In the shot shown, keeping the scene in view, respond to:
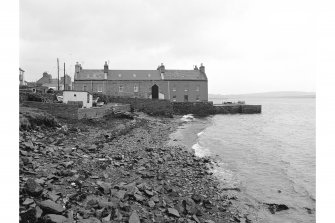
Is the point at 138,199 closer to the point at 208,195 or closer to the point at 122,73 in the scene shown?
the point at 208,195

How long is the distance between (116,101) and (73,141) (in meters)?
34.4

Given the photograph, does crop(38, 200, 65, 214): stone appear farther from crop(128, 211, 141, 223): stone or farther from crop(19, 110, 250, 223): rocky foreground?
crop(128, 211, 141, 223): stone

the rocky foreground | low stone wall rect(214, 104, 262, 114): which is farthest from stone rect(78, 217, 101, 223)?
low stone wall rect(214, 104, 262, 114)

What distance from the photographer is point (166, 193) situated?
11102 millimetres

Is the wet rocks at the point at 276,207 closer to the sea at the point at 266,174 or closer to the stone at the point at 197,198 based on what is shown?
the sea at the point at 266,174

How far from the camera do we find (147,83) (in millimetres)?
67500

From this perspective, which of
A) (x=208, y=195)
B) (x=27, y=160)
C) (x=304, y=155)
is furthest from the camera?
(x=304, y=155)

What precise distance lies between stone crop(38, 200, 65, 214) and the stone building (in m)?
59.2

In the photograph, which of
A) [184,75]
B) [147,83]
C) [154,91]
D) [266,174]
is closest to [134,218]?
[266,174]

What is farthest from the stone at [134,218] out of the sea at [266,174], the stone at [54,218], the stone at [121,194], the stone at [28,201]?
the sea at [266,174]

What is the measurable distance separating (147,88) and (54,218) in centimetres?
6128

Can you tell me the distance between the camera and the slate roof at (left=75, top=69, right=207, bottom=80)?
66250 millimetres

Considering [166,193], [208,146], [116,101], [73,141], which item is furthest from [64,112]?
[116,101]

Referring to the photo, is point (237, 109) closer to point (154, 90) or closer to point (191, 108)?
point (191, 108)
